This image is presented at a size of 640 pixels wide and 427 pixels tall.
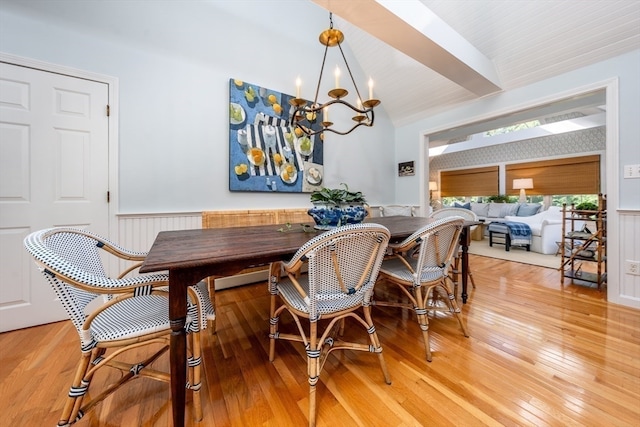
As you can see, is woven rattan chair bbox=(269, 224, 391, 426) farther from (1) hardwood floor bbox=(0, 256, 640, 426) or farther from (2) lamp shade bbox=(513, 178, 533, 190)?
(2) lamp shade bbox=(513, 178, 533, 190)

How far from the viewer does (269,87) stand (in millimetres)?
2961

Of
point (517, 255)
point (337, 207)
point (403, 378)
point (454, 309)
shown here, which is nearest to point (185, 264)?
point (337, 207)

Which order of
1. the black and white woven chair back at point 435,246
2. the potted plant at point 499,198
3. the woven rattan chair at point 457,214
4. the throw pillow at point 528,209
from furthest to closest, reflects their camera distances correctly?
1. the potted plant at point 499,198
2. the throw pillow at point 528,209
3. the woven rattan chair at point 457,214
4. the black and white woven chair back at point 435,246

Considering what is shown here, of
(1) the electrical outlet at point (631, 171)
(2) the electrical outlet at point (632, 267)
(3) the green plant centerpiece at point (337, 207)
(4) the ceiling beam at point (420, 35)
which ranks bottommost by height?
(2) the electrical outlet at point (632, 267)

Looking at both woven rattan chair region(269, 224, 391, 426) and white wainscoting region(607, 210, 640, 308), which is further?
white wainscoting region(607, 210, 640, 308)

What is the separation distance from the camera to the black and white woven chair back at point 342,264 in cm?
101

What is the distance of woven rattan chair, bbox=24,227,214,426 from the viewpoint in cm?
86

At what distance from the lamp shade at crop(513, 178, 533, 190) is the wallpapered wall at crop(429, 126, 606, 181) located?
0.61 metres

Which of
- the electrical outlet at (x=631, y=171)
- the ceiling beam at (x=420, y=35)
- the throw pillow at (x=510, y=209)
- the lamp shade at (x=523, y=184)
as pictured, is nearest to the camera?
the ceiling beam at (x=420, y=35)

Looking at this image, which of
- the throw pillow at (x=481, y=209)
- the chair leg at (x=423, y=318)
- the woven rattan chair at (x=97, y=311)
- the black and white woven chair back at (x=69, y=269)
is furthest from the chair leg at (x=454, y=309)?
the throw pillow at (x=481, y=209)

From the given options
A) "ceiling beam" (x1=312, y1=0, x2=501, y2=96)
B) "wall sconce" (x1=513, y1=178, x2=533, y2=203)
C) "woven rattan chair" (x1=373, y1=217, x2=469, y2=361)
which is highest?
"ceiling beam" (x1=312, y1=0, x2=501, y2=96)

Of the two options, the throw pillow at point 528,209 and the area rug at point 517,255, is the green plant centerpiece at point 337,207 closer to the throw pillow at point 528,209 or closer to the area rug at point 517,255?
the area rug at point 517,255

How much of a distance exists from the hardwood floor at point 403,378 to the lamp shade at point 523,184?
5190 millimetres

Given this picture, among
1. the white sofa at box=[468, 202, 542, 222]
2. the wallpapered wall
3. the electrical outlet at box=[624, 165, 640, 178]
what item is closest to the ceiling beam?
the electrical outlet at box=[624, 165, 640, 178]
